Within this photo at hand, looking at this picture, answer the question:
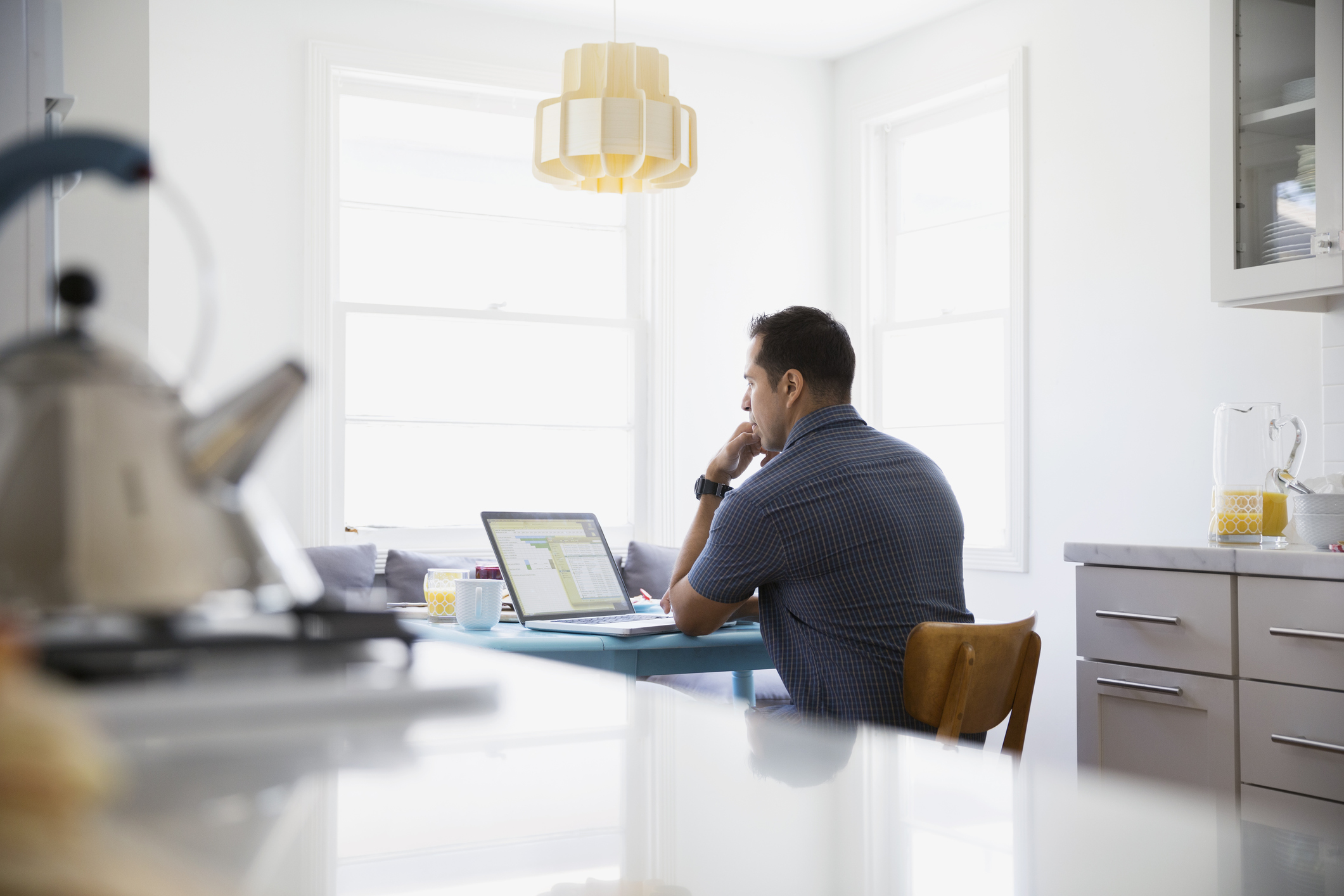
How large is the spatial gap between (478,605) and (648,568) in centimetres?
243

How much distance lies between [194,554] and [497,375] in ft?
15.5

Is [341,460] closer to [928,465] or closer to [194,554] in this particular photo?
[928,465]

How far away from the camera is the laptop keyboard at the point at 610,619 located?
2.39 meters

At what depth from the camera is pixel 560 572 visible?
8.66ft

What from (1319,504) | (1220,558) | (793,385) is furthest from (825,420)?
(1319,504)

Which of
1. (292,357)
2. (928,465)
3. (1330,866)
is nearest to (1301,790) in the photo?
(928,465)

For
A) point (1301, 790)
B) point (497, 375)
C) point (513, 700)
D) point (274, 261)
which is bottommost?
point (1301, 790)

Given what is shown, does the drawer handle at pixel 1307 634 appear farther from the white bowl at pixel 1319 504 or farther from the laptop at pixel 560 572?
the laptop at pixel 560 572

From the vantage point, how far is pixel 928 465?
226 cm

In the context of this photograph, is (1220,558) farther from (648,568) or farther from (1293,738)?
(648,568)

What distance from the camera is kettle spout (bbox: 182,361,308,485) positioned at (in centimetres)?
44

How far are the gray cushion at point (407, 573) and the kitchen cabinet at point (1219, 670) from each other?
2232 millimetres

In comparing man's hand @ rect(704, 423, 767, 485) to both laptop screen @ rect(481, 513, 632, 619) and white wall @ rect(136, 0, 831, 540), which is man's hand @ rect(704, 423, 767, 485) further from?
white wall @ rect(136, 0, 831, 540)

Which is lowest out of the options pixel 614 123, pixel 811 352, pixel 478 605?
pixel 478 605
